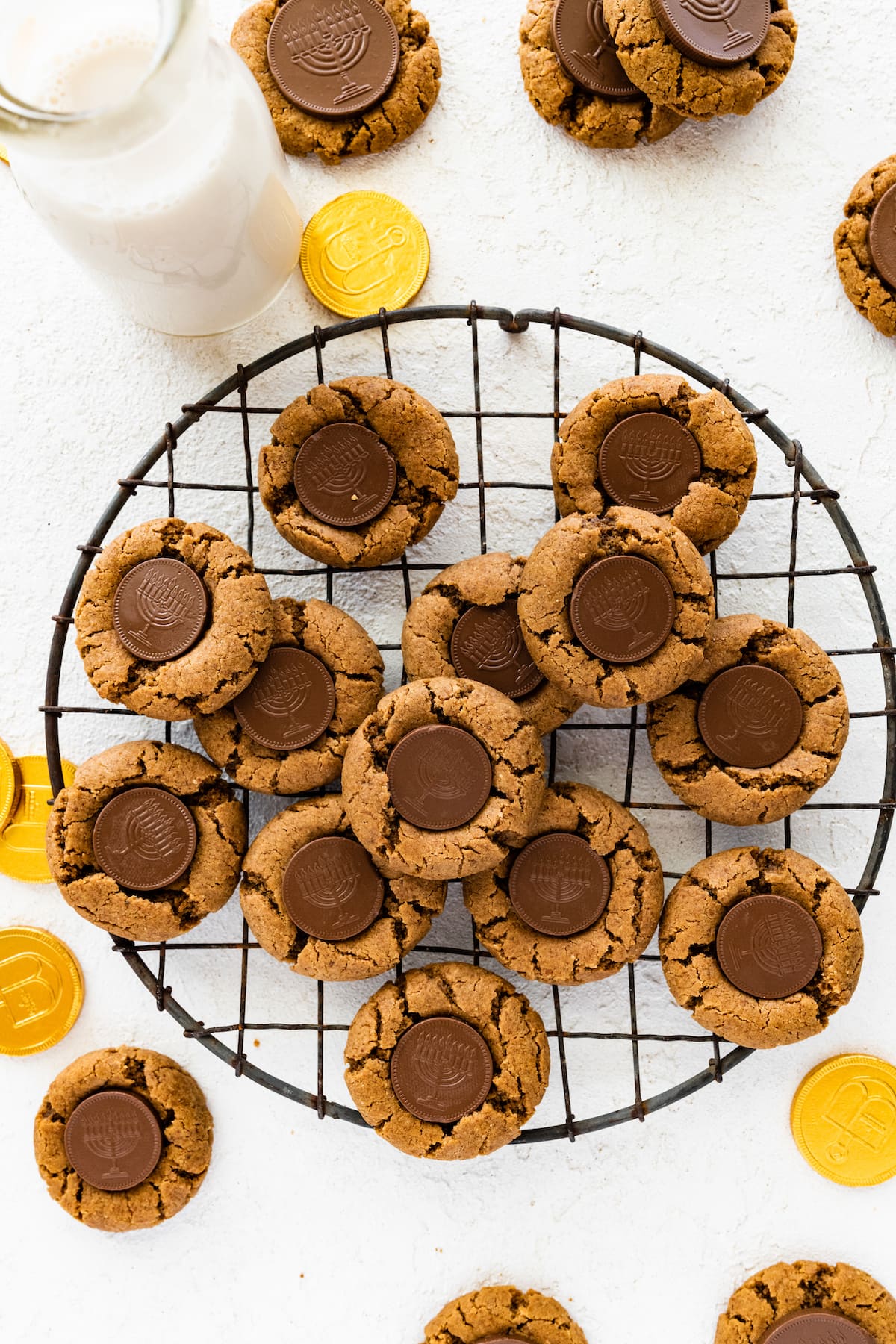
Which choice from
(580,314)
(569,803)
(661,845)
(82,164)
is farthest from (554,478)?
(82,164)

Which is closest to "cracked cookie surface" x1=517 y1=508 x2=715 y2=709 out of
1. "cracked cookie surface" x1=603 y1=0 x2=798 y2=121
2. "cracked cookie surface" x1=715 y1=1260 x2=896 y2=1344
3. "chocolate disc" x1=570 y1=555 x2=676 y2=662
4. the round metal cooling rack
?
"chocolate disc" x1=570 y1=555 x2=676 y2=662

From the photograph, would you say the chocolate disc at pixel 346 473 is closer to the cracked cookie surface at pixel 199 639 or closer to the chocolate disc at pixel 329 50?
the cracked cookie surface at pixel 199 639

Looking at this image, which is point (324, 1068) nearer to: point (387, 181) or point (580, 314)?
point (580, 314)

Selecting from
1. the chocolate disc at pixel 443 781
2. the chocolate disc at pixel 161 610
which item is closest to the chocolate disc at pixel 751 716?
the chocolate disc at pixel 443 781

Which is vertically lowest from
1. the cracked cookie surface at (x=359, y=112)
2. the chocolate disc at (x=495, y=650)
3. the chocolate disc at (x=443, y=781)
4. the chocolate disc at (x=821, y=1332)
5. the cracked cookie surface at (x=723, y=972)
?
the chocolate disc at (x=821, y=1332)

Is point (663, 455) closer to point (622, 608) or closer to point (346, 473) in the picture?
point (622, 608)

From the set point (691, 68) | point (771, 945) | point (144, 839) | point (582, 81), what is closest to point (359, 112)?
point (582, 81)
